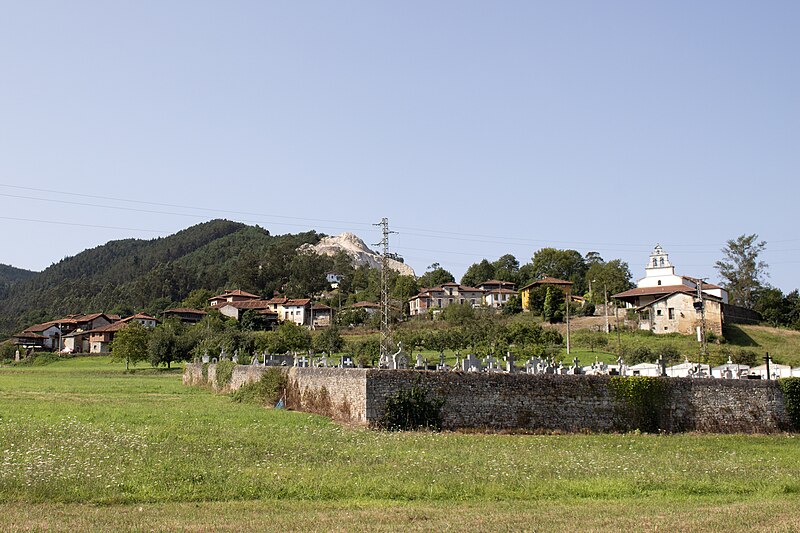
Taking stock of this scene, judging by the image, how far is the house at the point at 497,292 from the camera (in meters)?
146

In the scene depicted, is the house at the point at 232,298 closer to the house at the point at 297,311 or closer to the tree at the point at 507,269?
the house at the point at 297,311

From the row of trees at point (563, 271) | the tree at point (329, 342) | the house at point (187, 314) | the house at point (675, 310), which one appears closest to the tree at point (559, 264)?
the row of trees at point (563, 271)

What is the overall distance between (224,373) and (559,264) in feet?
391

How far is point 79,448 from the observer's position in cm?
1953

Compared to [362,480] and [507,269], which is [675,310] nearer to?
[362,480]

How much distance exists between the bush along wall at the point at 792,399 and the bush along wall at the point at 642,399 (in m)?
7.17

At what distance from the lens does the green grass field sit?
13180 mm

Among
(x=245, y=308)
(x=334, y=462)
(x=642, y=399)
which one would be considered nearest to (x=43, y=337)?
(x=245, y=308)

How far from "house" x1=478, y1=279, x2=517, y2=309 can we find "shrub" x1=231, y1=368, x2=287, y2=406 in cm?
10121

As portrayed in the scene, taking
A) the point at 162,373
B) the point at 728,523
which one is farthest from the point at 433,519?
the point at 162,373

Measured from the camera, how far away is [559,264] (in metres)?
160

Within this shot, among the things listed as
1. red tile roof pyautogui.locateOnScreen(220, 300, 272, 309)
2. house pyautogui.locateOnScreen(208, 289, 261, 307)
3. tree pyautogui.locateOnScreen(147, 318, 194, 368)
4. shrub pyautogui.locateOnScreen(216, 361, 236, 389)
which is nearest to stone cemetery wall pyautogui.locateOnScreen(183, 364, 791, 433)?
shrub pyautogui.locateOnScreen(216, 361, 236, 389)

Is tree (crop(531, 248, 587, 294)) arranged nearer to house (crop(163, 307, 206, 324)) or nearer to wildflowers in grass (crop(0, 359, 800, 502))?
house (crop(163, 307, 206, 324))

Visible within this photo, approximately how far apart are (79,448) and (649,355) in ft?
177
